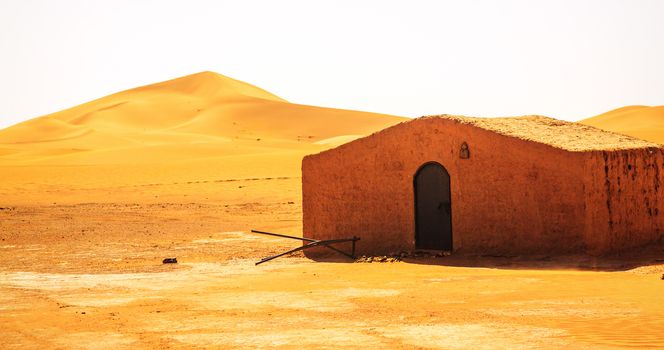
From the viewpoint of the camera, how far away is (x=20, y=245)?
63.8ft

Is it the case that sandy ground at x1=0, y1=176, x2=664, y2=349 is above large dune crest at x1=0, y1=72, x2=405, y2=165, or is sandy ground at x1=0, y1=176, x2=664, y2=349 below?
below

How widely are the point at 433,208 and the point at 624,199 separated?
3.15 meters

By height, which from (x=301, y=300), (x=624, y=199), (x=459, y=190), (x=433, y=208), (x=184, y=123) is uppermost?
Answer: (x=184, y=123)

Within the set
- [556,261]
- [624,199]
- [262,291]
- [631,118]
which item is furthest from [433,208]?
[631,118]

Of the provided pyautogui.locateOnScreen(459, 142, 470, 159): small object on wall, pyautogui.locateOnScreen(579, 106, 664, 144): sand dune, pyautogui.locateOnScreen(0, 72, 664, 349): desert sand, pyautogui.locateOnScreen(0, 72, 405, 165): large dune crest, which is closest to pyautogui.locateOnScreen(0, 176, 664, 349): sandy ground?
pyautogui.locateOnScreen(0, 72, 664, 349): desert sand

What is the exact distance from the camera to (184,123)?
10200cm

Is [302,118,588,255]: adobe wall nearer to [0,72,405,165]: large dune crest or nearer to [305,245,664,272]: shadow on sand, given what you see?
[305,245,664,272]: shadow on sand

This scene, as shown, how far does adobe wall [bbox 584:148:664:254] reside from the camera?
1352cm

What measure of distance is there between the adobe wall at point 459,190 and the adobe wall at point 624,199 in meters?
0.18

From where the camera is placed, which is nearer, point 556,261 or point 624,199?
point 556,261

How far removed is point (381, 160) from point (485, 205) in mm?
2138

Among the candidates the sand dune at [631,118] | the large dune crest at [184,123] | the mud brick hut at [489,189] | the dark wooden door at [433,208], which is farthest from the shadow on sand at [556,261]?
the sand dune at [631,118]

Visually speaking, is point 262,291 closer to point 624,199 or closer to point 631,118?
point 624,199

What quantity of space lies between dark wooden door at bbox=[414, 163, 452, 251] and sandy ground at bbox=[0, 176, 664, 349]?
0.73 m
